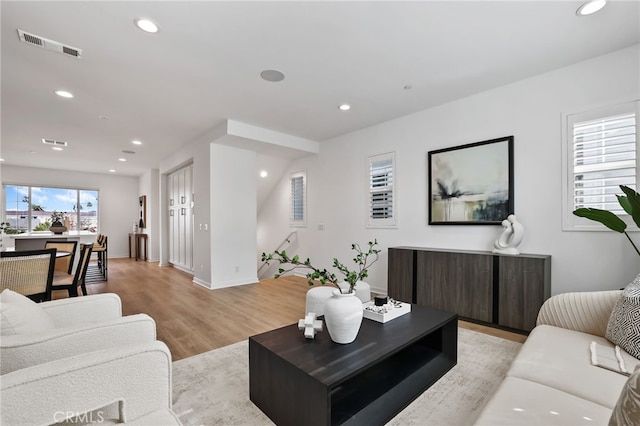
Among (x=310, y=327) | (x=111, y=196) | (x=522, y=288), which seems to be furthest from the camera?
(x=111, y=196)

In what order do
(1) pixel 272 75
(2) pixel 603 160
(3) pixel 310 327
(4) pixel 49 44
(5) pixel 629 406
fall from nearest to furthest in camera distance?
(5) pixel 629 406 → (3) pixel 310 327 → (4) pixel 49 44 → (2) pixel 603 160 → (1) pixel 272 75

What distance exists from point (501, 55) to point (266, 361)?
3325 mm

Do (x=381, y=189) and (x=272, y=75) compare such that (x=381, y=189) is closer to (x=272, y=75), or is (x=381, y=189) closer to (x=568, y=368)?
(x=272, y=75)

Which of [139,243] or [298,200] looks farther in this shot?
[139,243]

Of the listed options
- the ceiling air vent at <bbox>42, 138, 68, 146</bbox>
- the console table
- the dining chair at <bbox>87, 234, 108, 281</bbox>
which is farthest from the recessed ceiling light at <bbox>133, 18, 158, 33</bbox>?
the console table

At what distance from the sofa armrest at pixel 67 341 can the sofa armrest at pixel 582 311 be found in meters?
2.73

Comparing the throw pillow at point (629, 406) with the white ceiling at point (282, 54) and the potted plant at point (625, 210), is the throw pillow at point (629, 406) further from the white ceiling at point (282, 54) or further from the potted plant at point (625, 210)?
the white ceiling at point (282, 54)

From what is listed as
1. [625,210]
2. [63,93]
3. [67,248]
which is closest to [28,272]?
[67,248]

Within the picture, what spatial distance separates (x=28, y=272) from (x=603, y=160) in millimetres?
5541

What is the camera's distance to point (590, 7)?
7.13 ft

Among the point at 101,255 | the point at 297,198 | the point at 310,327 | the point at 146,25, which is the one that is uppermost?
the point at 146,25

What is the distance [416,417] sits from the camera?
171 cm

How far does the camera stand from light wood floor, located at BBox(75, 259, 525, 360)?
2.89 meters

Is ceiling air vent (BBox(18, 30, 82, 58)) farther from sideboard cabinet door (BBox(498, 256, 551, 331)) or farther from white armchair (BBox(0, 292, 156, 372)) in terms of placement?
sideboard cabinet door (BBox(498, 256, 551, 331))
